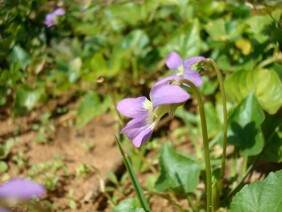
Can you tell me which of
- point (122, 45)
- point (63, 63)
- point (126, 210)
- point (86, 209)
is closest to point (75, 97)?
point (63, 63)

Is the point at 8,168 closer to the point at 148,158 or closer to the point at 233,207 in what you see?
the point at 148,158

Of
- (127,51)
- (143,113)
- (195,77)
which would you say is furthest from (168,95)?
(127,51)

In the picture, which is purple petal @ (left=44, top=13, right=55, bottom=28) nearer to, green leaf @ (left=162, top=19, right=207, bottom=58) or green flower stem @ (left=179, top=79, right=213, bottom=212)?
green leaf @ (left=162, top=19, right=207, bottom=58)

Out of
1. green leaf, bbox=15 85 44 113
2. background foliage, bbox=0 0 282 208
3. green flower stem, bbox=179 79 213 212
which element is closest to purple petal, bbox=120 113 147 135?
green flower stem, bbox=179 79 213 212

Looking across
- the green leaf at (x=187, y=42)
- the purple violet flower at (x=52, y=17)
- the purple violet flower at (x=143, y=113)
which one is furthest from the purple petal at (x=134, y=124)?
the purple violet flower at (x=52, y=17)

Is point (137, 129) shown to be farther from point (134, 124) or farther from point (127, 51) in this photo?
point (127, 51)

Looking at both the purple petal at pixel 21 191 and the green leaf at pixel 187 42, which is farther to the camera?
the green leaf at pixel 187 42

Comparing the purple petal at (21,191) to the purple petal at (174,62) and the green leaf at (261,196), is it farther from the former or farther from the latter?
the purple petal at (174,62)
